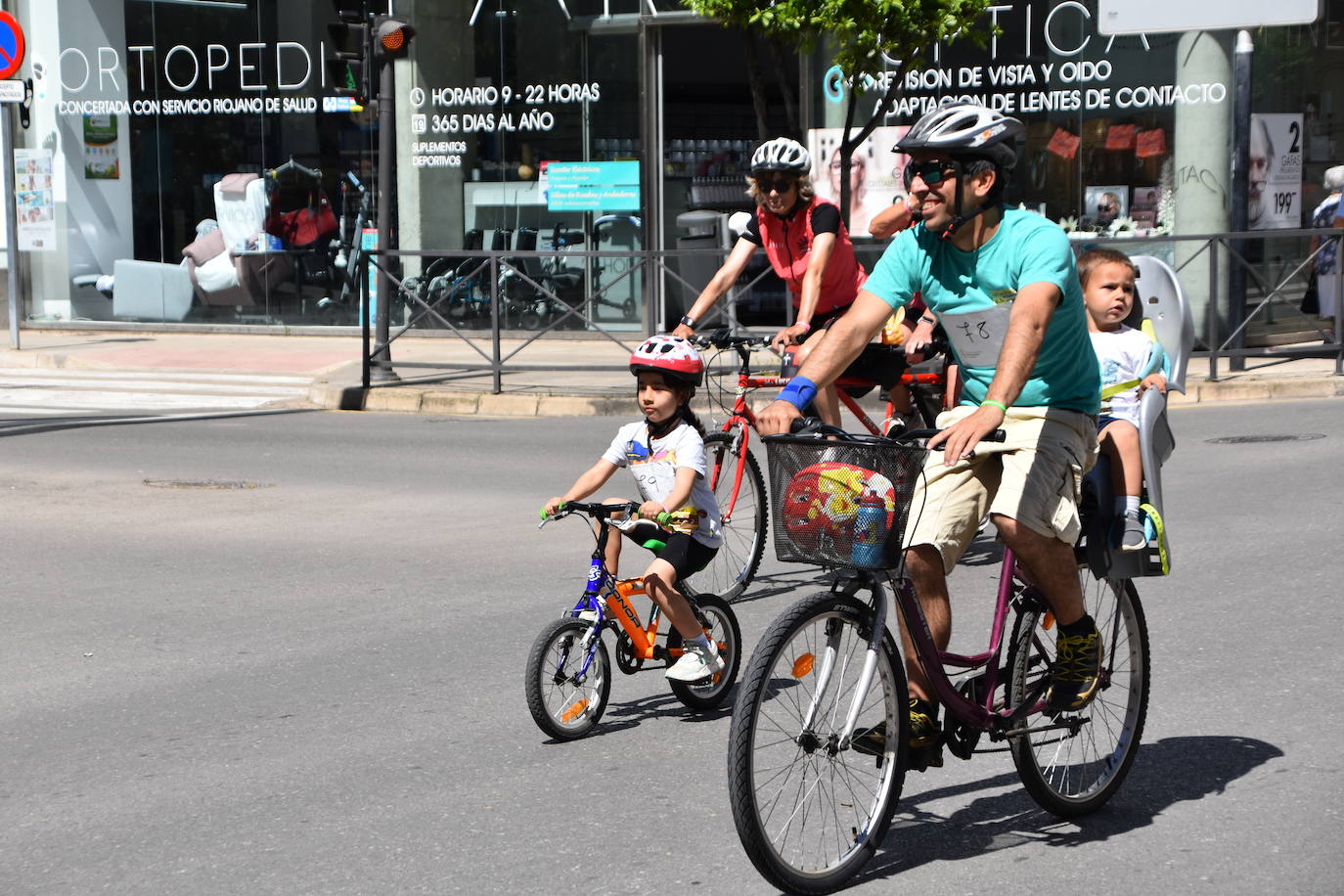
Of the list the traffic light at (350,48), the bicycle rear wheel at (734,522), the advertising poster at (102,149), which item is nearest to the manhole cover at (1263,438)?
the bicycle rear wheel at (734,522)

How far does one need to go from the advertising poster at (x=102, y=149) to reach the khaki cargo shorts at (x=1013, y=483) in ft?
69.8

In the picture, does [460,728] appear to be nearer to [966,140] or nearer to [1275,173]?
[966,140]

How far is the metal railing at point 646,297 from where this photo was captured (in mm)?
15289

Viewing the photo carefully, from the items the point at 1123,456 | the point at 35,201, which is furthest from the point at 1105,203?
the point at 1123,456

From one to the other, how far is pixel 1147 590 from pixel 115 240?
62.7ft

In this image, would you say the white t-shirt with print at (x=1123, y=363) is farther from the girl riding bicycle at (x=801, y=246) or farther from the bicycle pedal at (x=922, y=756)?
the bicycle pedal at (x=922, y=756)

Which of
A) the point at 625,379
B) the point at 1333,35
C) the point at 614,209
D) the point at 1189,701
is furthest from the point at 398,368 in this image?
the point at 1189,701

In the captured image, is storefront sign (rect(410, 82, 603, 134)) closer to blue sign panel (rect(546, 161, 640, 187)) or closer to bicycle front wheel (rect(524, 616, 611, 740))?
blue sign panel (rect(546, 161, 640, 187))

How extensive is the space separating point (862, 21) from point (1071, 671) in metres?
11.1

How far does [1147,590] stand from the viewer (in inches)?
299

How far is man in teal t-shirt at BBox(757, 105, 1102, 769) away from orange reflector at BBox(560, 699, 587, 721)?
5.05ft

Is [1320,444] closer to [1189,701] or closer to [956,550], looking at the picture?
[1189,701]

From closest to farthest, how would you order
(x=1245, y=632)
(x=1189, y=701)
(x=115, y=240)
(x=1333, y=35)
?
1. (x=1189, y=701)
2. (x=1245, y=632)
3. (x=1333, y=35)
4. (x=115, y=240)

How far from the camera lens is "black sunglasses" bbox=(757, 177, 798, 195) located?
7.81 meters
